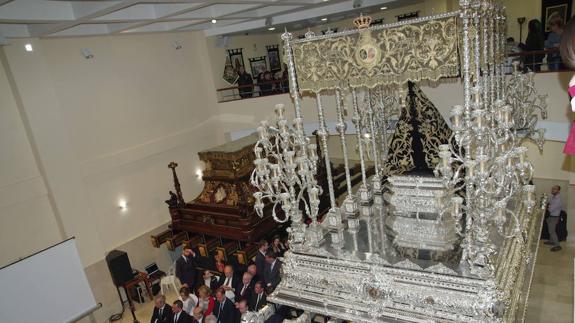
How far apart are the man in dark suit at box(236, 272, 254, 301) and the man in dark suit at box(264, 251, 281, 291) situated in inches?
11.5

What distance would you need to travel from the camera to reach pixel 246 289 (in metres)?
6.66

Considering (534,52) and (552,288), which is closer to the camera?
(552,288)

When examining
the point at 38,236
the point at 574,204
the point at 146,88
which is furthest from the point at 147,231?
the point at 574,204

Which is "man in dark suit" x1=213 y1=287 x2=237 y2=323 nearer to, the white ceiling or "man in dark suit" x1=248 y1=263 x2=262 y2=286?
"man in dark suit" x1=248 y1=263 x2=262 y2=286

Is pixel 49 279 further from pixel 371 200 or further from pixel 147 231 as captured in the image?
pixel 371 200

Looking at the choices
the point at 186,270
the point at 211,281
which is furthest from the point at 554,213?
the point at 186,270

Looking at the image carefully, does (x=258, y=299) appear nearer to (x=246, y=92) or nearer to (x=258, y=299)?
(x=258, y=299)

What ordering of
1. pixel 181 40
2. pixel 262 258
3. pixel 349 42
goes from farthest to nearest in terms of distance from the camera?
pixel 181 40 < pixel 262 258 < pixel 349 42

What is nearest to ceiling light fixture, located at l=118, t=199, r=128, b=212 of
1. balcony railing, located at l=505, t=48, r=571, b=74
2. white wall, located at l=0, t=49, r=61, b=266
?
white wall, located at l=0, t=49, r=61, b=266

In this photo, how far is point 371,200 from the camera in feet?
20.4

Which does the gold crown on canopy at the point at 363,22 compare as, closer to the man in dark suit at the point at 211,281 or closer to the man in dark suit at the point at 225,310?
the man in dark suit at the point at 225,310

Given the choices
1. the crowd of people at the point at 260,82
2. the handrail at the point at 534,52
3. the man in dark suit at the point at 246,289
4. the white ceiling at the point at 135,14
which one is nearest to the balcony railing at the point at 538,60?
the handrail at the point at 534,52

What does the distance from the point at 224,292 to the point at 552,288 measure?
16.4 feet

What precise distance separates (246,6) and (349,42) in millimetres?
4184
